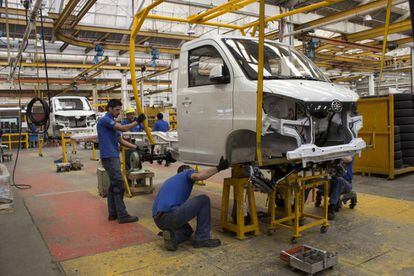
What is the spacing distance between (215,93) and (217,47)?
64 centimetres

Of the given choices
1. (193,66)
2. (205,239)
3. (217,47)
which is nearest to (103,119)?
(193,66)

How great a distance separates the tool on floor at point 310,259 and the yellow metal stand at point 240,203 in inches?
36.1

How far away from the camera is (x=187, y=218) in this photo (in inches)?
159

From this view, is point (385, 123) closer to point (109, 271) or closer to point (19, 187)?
point (109, 271)

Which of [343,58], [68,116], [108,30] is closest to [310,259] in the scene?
[108,30]

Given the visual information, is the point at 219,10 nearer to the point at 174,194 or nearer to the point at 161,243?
the point at 174,194

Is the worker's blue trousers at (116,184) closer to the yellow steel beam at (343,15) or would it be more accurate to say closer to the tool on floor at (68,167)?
the tool on floor at (68,167)

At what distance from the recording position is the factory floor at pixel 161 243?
364 centimetres

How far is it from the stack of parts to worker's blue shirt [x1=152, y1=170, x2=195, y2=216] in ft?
19.2

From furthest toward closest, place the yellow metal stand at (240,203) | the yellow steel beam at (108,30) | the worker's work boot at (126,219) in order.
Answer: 1. the yellow steel beam at (108,30)
2. the worker's work boot at (126,219)
3. the yellow metal stand at (240,203)

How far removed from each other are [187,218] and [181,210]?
0.41 feet

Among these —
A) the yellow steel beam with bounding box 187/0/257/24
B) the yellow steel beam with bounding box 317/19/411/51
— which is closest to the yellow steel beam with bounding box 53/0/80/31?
the yellow steel beam with bounding box 187/0/257/24

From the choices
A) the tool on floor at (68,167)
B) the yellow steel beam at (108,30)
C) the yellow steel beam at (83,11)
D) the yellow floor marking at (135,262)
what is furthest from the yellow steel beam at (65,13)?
the yellow floor marking at (135,262)

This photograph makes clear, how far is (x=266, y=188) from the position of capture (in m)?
4.20
